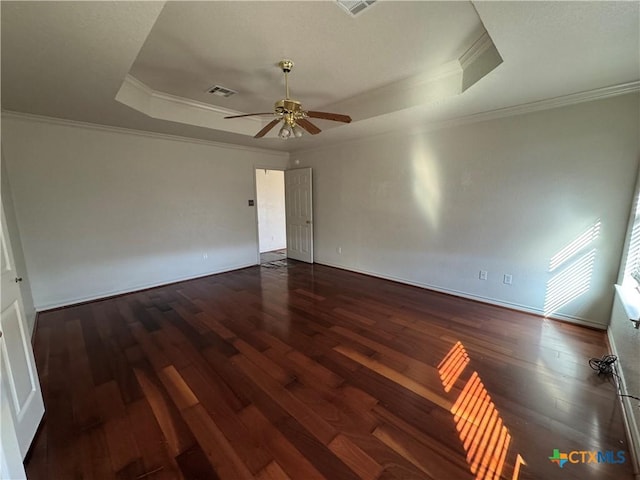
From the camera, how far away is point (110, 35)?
1716mm

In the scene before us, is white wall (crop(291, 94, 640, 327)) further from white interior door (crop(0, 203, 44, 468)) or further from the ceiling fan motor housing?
white interior door (crop(0, 203, 44, 468))

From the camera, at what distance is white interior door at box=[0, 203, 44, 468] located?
1423 millimetres

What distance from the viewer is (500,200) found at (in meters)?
3.34

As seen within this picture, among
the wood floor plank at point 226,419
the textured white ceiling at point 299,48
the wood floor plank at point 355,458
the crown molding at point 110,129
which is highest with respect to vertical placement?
the textured white ceiling at point 299,48

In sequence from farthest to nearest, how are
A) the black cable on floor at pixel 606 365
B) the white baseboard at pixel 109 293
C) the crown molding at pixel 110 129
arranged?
the white baseboard at pixel 109 293 < the crown molding at pixel 110 129 < the black cable on floor at pixel 606 365

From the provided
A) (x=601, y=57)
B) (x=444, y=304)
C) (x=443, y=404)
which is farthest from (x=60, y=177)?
(x=601, y=57)

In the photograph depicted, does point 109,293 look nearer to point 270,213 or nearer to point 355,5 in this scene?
point 270,213

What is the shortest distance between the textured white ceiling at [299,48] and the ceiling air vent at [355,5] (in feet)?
0.19

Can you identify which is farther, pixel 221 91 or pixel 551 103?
pixel 221 91

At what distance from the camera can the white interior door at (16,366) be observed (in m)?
1.42

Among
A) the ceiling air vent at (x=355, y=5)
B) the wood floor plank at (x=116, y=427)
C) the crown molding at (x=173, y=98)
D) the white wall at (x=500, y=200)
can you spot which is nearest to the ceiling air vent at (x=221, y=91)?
the crown molding at (x=173, y=98)

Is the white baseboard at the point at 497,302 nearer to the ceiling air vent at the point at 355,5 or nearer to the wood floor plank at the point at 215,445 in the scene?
the wood floor plank at the point at 215,445

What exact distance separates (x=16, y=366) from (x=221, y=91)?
3165mm

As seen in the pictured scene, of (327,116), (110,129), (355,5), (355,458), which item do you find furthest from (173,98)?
(355,458)
